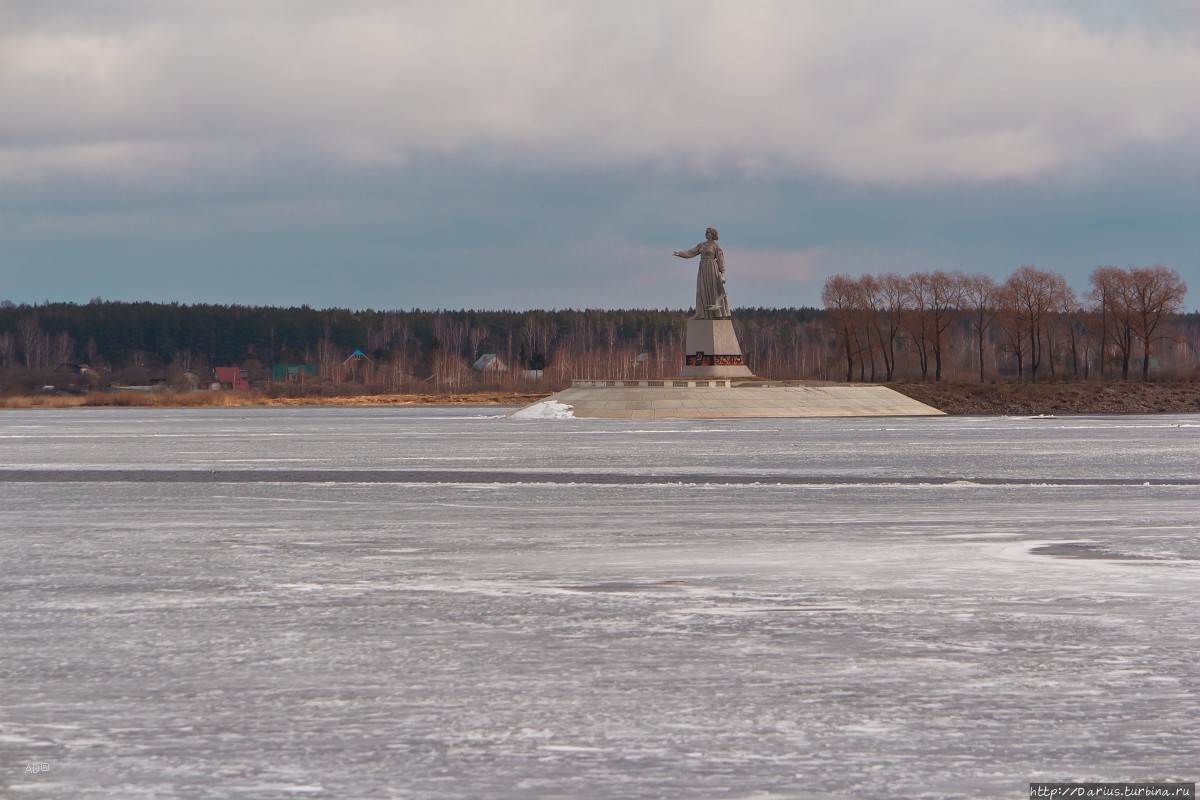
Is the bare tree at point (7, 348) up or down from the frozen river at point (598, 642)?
up

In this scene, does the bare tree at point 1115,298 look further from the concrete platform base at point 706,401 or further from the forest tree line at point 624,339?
the concrete platform base at point 706,401

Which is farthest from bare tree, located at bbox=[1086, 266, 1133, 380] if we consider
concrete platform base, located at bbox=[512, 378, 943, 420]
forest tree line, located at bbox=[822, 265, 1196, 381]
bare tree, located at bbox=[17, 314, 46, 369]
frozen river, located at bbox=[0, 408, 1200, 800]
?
bare tree, located at bbox=[17, 314, 46, 369]

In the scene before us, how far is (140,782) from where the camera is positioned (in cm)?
547

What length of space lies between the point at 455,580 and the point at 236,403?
7982 cm

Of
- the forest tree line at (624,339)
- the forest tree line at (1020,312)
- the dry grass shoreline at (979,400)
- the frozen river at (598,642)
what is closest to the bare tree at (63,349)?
the forest tree line at (624,339)

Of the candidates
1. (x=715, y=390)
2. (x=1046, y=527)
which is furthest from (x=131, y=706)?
(x=715, y=390)

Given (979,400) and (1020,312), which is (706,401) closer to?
(979,400)

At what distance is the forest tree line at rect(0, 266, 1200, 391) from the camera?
91062 millimetres

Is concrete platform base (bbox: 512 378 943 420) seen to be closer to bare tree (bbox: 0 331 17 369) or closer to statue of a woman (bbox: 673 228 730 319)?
statue of a woman (bbox: 673 228 730 319)

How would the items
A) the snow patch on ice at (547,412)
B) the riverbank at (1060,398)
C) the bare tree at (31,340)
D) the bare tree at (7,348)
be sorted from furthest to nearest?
the bare tree at (7,348) → the bare tree at (31,340) → the riverbank at (1060,398) → the snow patch on ice at (547,412)

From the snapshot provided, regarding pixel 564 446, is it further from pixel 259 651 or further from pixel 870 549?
pixel 259 651

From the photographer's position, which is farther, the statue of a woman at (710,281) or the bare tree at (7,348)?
the bare tree at (7,348)

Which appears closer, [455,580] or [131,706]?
[131,706]

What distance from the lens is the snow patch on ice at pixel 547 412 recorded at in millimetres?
53406
